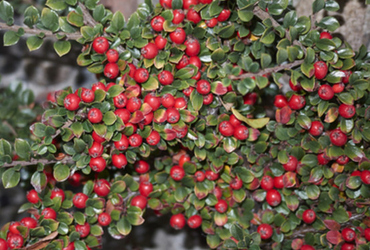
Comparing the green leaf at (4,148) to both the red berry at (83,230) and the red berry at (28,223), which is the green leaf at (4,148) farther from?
the red berry at (83,230)

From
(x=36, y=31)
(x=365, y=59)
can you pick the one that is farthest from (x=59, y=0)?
(x=365, y=59)

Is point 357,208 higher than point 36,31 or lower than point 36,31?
lower

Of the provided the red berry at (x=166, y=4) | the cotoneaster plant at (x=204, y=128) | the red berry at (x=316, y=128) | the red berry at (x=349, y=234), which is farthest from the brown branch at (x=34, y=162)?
the red berry at (x=349, y=234)

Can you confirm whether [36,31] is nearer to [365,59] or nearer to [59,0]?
[59,0]

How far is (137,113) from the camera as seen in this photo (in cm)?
112

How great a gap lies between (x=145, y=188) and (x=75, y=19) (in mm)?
634

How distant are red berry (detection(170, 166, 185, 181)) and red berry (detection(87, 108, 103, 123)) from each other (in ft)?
1.31

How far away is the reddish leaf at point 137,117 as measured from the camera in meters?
1.11

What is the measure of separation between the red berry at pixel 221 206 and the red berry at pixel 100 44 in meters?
0.68

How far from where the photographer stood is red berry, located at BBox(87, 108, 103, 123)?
108cm

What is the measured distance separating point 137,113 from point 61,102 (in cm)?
23

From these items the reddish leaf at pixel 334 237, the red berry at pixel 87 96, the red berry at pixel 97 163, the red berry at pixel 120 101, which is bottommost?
the reddish leaf at pixel 334 237

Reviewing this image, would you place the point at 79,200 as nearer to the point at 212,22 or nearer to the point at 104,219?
the point at 104,219

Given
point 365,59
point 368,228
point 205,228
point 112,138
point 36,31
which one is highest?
point 36,31
